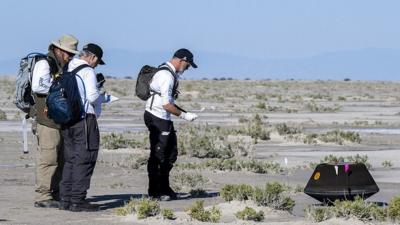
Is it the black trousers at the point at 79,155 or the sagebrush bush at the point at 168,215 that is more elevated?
the black trousers at the point at 79,155

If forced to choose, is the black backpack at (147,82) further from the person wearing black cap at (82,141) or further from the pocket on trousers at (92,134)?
the pocket on trousers at (92,134)

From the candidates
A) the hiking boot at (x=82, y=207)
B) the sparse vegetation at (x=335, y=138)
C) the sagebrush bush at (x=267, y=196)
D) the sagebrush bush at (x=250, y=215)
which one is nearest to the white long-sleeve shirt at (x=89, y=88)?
the hiking boot at (x=82, y=207)

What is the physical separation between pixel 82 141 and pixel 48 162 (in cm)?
73

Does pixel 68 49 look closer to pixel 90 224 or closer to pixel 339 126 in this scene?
pixel 90 224

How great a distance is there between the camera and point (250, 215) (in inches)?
507

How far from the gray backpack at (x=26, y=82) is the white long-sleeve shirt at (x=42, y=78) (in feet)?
0.40

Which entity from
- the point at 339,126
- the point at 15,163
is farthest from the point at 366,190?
the point at 339,126

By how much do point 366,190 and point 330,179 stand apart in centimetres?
46

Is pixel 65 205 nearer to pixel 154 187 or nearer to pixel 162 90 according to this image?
pixel 154 187

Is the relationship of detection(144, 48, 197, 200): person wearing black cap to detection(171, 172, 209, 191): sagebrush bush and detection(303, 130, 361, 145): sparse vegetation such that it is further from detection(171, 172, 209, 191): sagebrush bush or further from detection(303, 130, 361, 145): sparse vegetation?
detection(303, 130, 361, 145): sparse vegetation

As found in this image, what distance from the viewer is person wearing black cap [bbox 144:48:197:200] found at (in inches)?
576

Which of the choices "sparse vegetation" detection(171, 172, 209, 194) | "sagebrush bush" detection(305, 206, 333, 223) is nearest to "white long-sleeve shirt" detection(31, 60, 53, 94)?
"sagebrush bush" detection(305, 206, 333, 223)

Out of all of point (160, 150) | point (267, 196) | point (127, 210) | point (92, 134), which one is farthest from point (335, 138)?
point (127, 210)

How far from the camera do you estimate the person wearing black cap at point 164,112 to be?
48.0 ft
